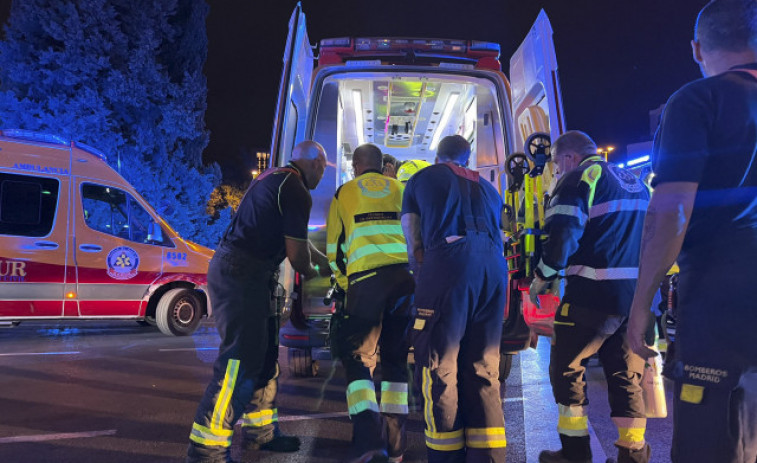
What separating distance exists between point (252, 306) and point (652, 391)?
85.6 inches

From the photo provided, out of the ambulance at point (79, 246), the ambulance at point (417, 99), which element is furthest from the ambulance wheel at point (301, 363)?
the ambulance at point (79, 246)

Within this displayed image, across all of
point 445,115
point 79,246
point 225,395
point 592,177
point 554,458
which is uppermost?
point 445,115

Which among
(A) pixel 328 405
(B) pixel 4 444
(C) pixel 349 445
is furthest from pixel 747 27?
(B) pixel 4 444

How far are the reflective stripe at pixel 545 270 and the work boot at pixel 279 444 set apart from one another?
184 cm

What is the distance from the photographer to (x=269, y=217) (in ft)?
10.1

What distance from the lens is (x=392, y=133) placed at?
29.1 feet

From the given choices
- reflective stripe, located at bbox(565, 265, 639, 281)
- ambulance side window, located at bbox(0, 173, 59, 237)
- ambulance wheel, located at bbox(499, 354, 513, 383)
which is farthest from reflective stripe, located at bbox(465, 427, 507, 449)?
ambulance side window, located at bbox(0, 173, 59, 237)

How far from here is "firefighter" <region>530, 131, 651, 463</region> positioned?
2.65 m

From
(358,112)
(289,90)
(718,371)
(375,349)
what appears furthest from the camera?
(358,112)

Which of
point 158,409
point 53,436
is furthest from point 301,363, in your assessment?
point 53,436

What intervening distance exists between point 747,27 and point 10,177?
27.0 ft

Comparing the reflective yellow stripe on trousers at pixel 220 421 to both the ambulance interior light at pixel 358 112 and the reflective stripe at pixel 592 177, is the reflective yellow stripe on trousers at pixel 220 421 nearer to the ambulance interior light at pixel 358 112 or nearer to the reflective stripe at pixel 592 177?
the reflective stripe at pixel 592 177

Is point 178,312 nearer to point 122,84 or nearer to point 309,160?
point 309,160

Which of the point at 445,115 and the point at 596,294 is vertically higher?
the point at 445,115
